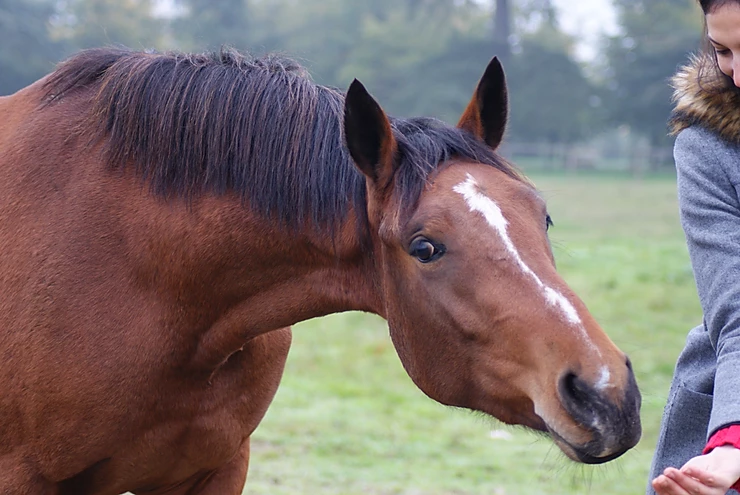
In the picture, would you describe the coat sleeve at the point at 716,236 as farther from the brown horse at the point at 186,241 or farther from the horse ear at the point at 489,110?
the horse ear at the point at 489,110

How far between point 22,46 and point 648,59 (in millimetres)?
29878

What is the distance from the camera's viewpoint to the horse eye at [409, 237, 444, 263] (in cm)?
218

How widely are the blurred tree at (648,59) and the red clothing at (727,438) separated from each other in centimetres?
3966

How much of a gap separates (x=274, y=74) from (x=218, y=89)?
0.20 m

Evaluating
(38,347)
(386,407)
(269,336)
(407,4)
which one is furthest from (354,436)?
(407,4)

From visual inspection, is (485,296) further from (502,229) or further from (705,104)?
(705,104)

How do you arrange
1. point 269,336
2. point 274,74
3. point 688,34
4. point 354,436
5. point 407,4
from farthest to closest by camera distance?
point 407,4 → point 688,34 → point 354,436 → point 269,336 → point 274,74

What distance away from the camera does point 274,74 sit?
2742mm

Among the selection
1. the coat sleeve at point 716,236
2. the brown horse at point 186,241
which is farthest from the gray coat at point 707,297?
the brown horse at point 186,241

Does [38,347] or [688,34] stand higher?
[688,34]

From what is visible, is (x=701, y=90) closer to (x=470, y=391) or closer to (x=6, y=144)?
(x=470, y=391)

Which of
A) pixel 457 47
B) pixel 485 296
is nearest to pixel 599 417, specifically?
pixel 485 296

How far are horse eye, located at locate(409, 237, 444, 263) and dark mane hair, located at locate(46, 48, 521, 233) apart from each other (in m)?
0.27

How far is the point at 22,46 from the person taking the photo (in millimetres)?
32156
